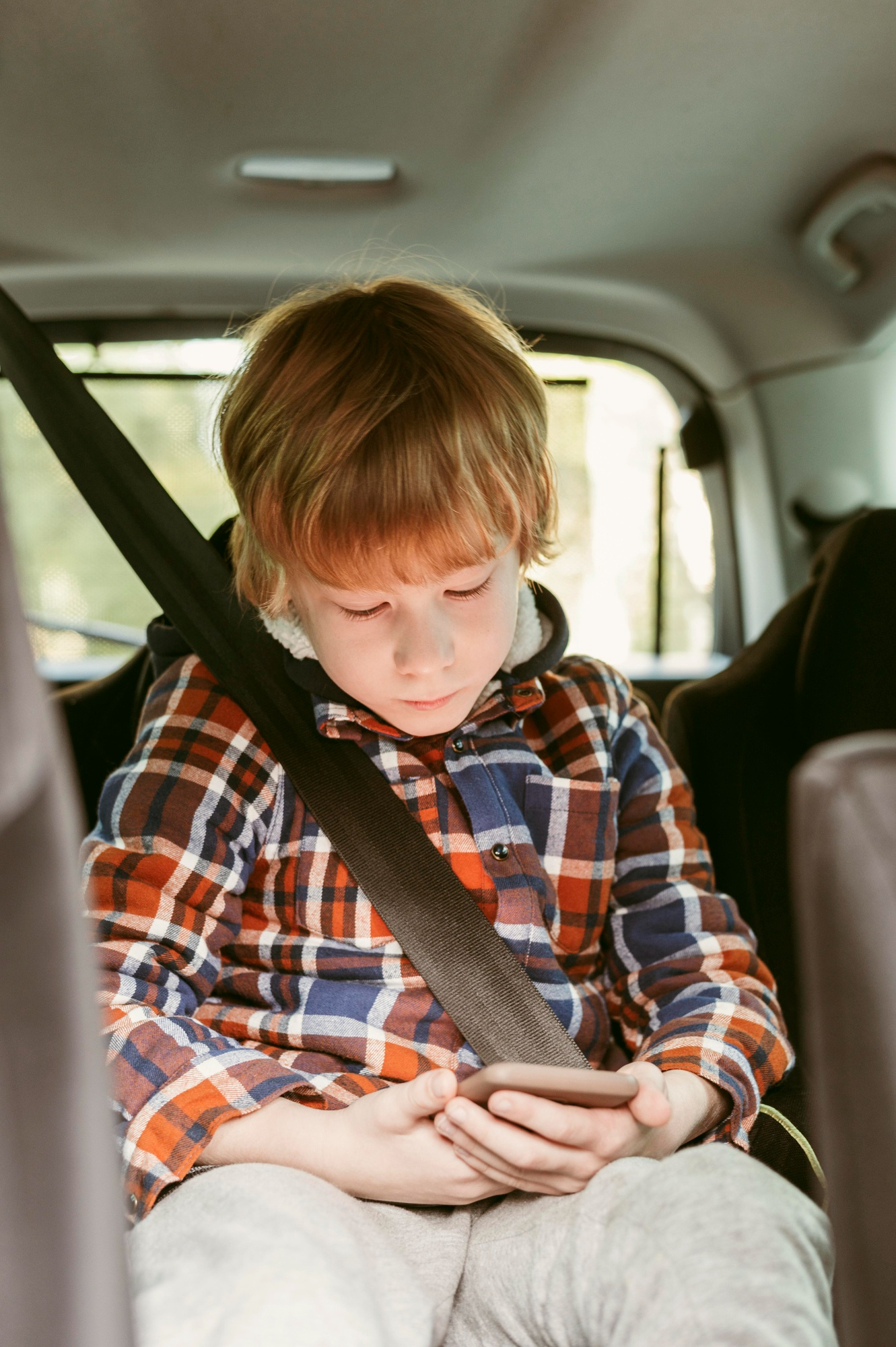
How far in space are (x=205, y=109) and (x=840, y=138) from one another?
758 mm

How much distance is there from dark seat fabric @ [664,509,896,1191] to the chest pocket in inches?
12.3

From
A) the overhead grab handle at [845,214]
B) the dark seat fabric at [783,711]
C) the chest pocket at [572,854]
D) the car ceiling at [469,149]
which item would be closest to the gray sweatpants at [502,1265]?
the chest pocket at [572,854]

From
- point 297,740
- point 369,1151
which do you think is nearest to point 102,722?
point 297,740

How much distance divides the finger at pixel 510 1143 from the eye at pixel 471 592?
399 mm

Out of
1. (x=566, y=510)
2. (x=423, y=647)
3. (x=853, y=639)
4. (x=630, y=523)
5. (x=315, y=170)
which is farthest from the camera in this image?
(x=630, y=523)

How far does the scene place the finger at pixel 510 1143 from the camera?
794 mm

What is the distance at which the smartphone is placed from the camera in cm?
76

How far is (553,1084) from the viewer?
2.54 feet

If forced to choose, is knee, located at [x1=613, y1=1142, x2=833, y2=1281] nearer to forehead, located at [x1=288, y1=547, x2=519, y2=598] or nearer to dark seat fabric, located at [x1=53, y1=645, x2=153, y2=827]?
forehead, located at [x1=288, y1=547, x2=519, y2=598]

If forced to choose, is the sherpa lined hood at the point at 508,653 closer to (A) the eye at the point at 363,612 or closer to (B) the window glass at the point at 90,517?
(A) the eye at the point at 363,612

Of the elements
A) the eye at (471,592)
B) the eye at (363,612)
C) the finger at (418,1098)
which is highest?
the eye at (471,592)

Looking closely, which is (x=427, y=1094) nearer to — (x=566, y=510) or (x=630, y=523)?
(x=566, y=510)

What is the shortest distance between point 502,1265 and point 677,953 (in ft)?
1.11

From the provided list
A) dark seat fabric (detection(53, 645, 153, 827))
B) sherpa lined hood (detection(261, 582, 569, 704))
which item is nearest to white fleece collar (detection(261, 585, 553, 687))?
sherpa lined hood (detection(261, 582, 569, 704))
